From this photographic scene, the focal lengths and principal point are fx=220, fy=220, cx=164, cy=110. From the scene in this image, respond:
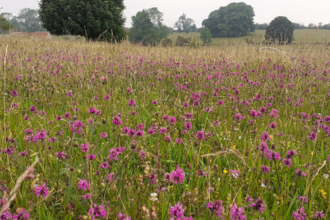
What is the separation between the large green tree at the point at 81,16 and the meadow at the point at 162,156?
32.5m

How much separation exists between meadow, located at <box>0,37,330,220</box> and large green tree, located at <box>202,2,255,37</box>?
86.5 m

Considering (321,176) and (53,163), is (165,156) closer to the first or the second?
(53,163)

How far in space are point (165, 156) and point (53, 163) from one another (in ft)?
3.64

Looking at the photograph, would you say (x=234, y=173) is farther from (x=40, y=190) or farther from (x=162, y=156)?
(x=40, y=190)

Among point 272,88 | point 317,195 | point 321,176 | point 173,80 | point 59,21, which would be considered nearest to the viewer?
point 317,195

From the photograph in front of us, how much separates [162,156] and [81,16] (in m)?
37.9

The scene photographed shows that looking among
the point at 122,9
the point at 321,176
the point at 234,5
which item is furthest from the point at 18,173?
the point at 234,5

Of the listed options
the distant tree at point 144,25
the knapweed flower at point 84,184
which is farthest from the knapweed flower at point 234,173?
the distant tree at point 144,25

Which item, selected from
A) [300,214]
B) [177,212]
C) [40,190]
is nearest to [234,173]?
[300,214]

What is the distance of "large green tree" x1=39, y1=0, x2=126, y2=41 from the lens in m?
34.3

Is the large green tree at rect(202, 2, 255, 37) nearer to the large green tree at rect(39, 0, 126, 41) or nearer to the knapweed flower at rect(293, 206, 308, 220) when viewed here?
the large green tree at rect(39, 0, 126, 41)

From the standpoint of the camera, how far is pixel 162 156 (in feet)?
7.41

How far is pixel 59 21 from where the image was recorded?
35719 millimetres

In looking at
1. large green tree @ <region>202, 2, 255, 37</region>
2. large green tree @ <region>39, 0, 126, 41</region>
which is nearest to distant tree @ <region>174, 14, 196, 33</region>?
large green tree @ <region>202, 2, 255, 37</region>
